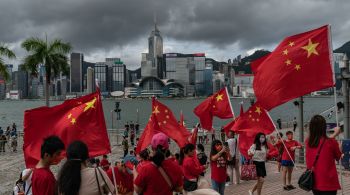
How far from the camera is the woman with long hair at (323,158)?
18.6 feet

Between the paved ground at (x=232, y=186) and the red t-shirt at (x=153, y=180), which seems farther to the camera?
the paved ground at (x=232, y=186)

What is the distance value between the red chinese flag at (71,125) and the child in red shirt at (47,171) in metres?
1.71

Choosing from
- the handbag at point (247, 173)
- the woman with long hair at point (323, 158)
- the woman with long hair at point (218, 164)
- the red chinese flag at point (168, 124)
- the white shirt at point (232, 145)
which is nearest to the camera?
the woman with long hair at point (323, 158)

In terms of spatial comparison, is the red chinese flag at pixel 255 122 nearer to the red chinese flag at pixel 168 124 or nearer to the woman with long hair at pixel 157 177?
the red chinese flag at pixel 168 124

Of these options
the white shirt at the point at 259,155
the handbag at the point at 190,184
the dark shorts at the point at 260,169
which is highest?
the white shirt at the point at 259,155

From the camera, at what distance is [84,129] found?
6.58 metres

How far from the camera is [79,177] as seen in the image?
4320 mm

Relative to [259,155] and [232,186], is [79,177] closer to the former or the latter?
[259,155]

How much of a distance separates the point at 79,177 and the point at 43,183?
42 cm

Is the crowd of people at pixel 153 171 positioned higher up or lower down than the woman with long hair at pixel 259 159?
higher up

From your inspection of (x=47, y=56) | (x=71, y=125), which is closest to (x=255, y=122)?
(x=71, y=125)

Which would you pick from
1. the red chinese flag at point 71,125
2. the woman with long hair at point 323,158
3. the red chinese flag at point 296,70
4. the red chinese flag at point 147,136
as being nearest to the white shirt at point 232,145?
the red chinese flag at point 147,136

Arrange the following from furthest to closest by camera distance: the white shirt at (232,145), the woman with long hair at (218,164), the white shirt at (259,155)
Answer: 1. the white shirt at (232,145)
2. the white shirt at (259,155)
3. the woman with long hair at (218,164)

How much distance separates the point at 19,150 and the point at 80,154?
2434 cm
